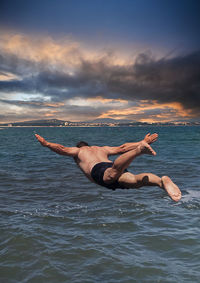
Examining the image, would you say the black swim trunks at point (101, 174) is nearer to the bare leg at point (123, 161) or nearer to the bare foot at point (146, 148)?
the bare leg at point (123, 161)

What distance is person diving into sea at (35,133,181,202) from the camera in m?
5.30

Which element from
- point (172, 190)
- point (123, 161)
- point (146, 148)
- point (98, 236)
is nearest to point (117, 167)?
point (123, 161)

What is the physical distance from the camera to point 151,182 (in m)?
5.66

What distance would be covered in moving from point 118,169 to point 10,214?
22.0ft

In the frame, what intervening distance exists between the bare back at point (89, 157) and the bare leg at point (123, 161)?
0.76 meters

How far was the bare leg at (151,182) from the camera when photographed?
5.25 metres

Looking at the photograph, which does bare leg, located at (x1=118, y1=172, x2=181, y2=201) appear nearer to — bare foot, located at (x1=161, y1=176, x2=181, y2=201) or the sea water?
bare foot, located at (x1=161, y1=176, x2=181, y2=201)

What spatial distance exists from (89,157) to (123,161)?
5.51 ft

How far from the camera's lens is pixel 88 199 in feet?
42.5

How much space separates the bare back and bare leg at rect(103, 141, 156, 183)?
0.76 meters

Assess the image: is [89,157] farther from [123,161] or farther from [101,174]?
[123,161]

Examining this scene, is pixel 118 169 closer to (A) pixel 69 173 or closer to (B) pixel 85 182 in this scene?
(B) pixel 85 182

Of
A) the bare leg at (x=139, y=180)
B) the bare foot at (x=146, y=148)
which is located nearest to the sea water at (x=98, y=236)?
the bare leg at (x=139, y=180)

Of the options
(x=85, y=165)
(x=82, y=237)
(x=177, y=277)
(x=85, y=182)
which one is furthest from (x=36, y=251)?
(x=85, y=182)
